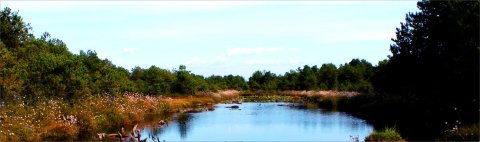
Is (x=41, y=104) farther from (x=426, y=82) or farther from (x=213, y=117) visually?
(x=426, y=82)

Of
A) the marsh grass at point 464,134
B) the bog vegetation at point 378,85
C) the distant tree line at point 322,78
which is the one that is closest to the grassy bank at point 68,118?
the bog vegetation at point 378,85

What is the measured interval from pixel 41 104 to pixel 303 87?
68.7m

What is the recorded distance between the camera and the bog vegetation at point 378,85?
21328mm

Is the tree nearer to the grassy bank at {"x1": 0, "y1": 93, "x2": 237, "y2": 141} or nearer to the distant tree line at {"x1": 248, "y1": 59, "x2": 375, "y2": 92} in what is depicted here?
the grassy bank at {"x1": 0, "y1": 93, "x2": 237, "y2": 141}

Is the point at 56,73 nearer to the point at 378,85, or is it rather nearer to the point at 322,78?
the point at 378,85

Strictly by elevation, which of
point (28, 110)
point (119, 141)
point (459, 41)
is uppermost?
point (459, 41)

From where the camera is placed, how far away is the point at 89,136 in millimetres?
27312

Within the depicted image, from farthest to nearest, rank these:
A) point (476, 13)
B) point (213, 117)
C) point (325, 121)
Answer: point (213, 117) → point (325, 121) → point (476, 13)

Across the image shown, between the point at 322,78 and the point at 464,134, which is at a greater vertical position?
the point at 322,78

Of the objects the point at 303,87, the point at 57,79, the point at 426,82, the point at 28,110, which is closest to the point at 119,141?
the point at 28,110

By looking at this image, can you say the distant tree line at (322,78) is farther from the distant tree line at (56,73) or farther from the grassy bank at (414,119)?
the grassy bank at (414,119)

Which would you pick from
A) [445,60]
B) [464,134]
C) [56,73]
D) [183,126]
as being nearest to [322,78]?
[183,126]

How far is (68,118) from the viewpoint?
28406mm

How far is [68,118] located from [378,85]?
2422cm
